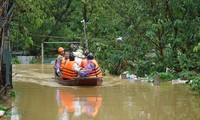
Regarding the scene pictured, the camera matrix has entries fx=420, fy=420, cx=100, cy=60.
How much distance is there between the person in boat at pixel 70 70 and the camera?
18.0 m

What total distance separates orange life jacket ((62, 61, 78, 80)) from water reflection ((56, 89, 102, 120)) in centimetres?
193

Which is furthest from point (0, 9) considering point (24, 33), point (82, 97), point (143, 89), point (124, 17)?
point (124, 17)

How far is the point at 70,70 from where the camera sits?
18203 mm

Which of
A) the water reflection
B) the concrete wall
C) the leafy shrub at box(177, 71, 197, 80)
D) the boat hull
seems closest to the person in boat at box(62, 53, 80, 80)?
the boat hull

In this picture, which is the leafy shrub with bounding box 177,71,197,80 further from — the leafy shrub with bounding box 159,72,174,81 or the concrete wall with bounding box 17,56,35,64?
the concrete wall with bounding box 17,56,35,64

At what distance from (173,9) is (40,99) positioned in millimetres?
9520

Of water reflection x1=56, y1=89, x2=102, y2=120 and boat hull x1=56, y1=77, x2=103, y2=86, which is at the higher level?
boat hull x1=56, y1=77, x2=103, y2=86

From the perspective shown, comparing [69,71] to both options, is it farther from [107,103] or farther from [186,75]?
[107,103]

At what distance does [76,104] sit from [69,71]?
568 cm

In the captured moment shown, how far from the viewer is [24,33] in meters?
14.4

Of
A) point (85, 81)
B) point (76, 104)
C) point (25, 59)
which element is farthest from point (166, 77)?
point (25, 59)

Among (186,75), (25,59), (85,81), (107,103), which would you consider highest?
(25,59)

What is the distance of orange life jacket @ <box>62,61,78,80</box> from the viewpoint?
712 inches

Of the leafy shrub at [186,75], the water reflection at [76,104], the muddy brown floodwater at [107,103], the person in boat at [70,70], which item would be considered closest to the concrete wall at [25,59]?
the person in boat at [70,70]
